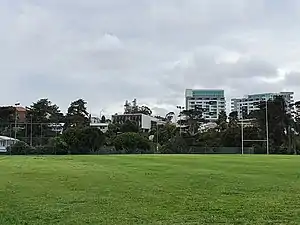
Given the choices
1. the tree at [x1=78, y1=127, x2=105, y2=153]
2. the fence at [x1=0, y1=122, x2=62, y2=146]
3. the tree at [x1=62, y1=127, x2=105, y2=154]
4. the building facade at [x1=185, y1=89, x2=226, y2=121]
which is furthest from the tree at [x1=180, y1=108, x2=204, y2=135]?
the building facade at [x1=185, y1=89, x2=226, y2=121]

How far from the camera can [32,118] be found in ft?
312

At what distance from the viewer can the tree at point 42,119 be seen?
9099 cm

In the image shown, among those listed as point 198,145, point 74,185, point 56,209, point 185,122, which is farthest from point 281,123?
point 56,209

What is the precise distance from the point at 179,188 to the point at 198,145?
232ft

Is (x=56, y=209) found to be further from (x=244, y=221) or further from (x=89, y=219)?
(x=244, y=221)

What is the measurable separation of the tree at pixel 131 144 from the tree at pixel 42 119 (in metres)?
15.0

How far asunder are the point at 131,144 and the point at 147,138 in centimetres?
850

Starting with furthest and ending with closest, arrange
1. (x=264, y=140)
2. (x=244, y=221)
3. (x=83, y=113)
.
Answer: (x=83, y=113) < (x=264, y=140) < (x=244, y=221)

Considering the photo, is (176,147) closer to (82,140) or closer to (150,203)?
(82,140)

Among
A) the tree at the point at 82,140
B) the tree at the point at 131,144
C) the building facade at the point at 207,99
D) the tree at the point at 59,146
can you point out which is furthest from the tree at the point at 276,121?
the building facade at the point at 207,99

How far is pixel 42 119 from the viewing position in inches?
3775

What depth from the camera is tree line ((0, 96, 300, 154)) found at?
7300cm

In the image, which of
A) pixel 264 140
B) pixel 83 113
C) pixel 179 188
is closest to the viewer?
pixel 179 188

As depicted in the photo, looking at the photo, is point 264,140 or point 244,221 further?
point 264,140
